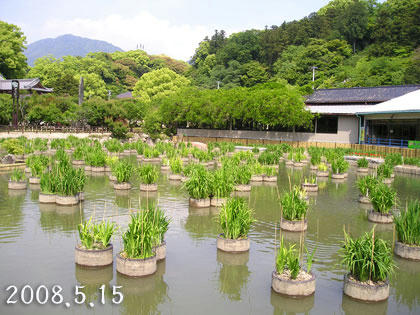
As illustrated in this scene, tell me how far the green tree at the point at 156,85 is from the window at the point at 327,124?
31709 mm

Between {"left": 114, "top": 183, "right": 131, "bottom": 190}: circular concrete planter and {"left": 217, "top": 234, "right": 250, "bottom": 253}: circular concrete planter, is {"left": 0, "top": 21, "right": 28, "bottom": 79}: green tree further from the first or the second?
{"left": 217, "top": 234, "right": 250, "bottom": 253}: circular concrete planter

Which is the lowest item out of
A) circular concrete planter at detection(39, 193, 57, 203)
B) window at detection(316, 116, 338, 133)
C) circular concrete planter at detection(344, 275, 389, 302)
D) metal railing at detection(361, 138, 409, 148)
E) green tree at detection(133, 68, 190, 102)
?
circular concrete planter at detection(344, 275, 389, 302)

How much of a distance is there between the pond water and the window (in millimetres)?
26412

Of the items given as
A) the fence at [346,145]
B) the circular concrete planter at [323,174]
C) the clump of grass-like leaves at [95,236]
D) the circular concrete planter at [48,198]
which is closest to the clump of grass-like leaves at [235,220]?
the clump of grass-like leaves at [95,236]

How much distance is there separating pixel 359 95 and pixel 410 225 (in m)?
33.4

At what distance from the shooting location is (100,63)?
3307 inches

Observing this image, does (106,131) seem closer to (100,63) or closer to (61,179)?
(61,179)

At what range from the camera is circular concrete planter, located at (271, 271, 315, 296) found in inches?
283

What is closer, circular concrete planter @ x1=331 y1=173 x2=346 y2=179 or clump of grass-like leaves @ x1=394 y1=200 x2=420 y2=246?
clump of grass-like leaves @ x1=394 y1=200 x2=420 y2=246

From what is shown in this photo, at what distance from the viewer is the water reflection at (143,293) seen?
6.78m

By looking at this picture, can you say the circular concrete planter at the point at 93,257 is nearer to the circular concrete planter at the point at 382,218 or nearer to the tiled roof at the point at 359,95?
the circular concrete planter at the point at 382,218

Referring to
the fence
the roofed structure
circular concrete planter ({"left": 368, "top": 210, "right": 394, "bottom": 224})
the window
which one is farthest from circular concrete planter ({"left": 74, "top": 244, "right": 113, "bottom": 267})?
the roofed structure

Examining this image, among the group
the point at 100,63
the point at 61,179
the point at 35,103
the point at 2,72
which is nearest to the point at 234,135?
the point at 35,103

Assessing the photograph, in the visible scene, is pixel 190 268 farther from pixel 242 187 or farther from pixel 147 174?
pixel 242 187
